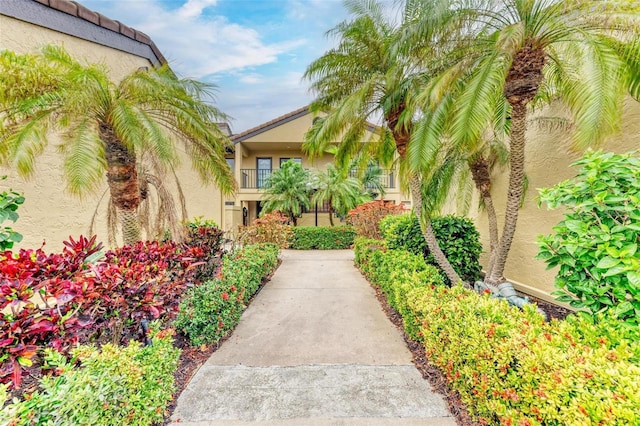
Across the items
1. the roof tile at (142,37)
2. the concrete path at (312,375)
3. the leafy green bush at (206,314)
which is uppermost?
the roof tile at (142,37)

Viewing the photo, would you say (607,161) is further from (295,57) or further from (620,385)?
(295,57)

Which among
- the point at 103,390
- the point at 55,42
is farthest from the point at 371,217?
the point at 55,42

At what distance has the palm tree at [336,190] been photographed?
1407cm

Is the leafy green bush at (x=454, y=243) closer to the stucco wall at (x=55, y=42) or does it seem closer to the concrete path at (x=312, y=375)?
the concrete path at (x=312, y=375)

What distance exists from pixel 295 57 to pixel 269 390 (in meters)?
10.7

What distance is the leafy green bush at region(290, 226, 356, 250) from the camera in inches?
551

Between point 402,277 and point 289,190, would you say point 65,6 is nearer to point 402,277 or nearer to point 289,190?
point 402,277

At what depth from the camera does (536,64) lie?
4090 mm

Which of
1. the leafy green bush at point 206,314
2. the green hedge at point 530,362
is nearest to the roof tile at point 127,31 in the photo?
the leafy green bush at point 206,314

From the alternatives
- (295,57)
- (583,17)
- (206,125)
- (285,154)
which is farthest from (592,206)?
(285,154)

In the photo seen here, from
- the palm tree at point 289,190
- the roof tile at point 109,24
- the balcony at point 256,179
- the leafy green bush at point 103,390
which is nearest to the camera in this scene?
the leafy green bush at point 103,390

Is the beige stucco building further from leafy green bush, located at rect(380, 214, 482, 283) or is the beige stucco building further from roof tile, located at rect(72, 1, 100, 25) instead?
leafy green bush, located at rect(380, 214, 482, 283)

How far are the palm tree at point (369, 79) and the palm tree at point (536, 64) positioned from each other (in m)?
1.16

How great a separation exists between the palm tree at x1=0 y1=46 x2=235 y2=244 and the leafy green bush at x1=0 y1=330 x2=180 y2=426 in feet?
10.3
